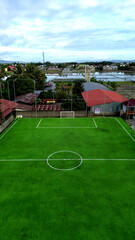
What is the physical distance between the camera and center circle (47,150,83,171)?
14368 millimetres

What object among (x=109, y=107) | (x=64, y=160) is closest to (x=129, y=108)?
(x=109, y=107)

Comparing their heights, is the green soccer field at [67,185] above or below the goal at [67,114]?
below

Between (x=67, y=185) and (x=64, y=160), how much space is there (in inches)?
131

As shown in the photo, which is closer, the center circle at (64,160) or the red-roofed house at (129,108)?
the center circle at (64,160)

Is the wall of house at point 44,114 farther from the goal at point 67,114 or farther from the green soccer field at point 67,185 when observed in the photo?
the green soccer field at point 67,185

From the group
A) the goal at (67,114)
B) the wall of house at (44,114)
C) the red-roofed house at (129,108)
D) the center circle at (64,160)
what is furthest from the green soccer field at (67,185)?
the goal at (67,114)

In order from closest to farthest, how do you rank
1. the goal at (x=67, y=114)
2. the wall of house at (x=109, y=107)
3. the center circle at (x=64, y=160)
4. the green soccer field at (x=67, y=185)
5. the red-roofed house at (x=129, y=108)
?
the green soccer field at (x=67, y=185) → the center circle at (x=64, y=160) → the red-roofed house at (x=129, y=108) → the wall of house at (x=109, y=107) → the goal at (x=67, y=114)

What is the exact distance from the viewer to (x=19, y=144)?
18500 mm

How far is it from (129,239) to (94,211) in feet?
7.34

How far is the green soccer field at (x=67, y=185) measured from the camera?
29.5 ft

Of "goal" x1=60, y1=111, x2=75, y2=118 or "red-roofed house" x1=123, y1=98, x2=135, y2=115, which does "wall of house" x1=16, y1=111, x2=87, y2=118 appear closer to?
"goal" x1=60, y1=111, x2=75, y2=118

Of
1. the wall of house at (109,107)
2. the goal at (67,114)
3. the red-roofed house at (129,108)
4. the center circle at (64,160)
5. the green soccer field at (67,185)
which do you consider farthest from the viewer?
the goal at (67,114)

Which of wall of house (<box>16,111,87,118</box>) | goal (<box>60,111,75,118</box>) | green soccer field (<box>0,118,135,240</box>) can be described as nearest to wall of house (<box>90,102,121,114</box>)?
wall of house (<box>16,111,87,118</box>)

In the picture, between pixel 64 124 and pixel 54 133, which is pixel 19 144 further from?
pixel 64 124
